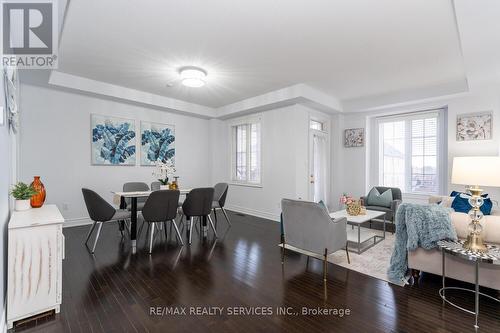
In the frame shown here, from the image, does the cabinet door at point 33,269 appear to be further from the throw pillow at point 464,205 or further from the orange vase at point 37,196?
the throw pillow at point 464,205

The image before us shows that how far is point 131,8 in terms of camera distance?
250 cm

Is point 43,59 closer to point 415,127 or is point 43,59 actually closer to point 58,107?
point 58,107

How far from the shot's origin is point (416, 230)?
96.7 inches

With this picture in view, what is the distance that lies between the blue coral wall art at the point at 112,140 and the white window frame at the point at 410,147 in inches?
222

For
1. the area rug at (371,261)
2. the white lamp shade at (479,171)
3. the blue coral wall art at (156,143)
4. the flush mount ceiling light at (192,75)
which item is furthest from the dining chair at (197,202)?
the white lamp shade at (479,171)

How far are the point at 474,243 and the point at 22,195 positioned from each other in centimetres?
414

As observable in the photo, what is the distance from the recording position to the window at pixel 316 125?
5.87 m

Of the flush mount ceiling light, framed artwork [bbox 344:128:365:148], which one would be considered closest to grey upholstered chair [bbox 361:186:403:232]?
framed artwork [bbox 344:128:365:148]

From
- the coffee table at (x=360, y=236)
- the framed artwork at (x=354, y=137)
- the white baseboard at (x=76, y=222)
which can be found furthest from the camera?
the framed artwork at (x=354, y=137)

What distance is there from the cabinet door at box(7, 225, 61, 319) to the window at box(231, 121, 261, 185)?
14.7 feet

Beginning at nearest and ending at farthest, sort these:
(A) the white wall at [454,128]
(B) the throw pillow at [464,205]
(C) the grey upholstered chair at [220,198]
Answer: (B) the throw pillow at [464,205]
(A) the white wall at [454,128]
(C) the grey upholstered chair at [220,198]

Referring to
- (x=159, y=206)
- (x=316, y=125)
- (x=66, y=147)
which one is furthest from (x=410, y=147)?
(x=66, y=147)

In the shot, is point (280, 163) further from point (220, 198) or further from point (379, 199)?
point (379, 199)

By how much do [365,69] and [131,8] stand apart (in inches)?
135
